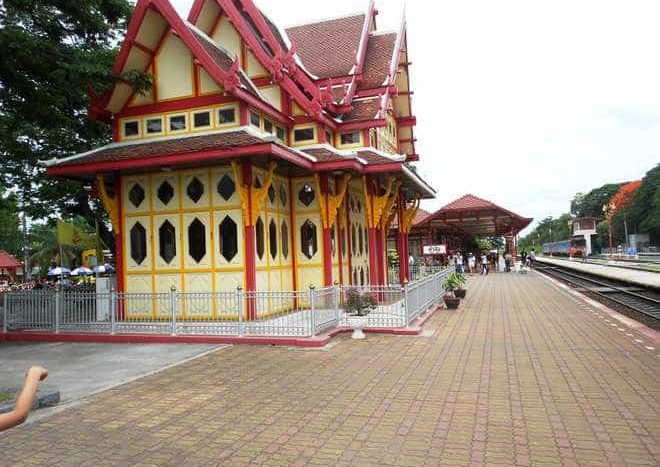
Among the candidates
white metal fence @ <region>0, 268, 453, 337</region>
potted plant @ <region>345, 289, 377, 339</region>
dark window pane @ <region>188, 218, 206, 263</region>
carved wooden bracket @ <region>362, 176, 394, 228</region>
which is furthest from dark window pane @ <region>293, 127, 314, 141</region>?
potted plant @ <region>345, 289, 377, 339</region>

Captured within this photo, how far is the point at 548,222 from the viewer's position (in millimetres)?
172875

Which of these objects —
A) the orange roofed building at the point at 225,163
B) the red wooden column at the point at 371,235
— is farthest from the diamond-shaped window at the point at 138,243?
the red wooden column at the point at 371,235

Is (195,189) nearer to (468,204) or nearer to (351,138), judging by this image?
(351,138)

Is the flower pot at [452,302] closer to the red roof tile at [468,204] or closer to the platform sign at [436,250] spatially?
the platform sign at [436,250]

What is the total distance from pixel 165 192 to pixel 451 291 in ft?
31.2

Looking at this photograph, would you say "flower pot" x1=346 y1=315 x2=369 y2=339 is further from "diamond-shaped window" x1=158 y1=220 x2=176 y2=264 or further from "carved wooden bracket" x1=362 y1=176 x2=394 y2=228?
"carved wooden bracket" x1=362 y1=176 x2=394 y2=228

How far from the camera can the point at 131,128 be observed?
13930 millimetres

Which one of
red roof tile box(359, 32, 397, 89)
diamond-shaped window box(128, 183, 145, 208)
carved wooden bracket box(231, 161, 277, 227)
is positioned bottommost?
carved wooden bracket box(231, 161, 277, 227)

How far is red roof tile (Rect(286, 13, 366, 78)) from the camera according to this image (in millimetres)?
18312

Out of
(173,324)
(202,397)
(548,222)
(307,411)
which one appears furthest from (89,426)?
(548,222)

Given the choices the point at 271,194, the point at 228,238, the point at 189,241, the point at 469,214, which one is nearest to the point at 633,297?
the point at 469,214

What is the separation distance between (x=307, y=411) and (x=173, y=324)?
5864 mm

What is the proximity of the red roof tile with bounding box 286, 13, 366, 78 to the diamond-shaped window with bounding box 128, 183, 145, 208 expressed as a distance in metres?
8.08

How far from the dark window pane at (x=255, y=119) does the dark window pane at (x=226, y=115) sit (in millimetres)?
524
